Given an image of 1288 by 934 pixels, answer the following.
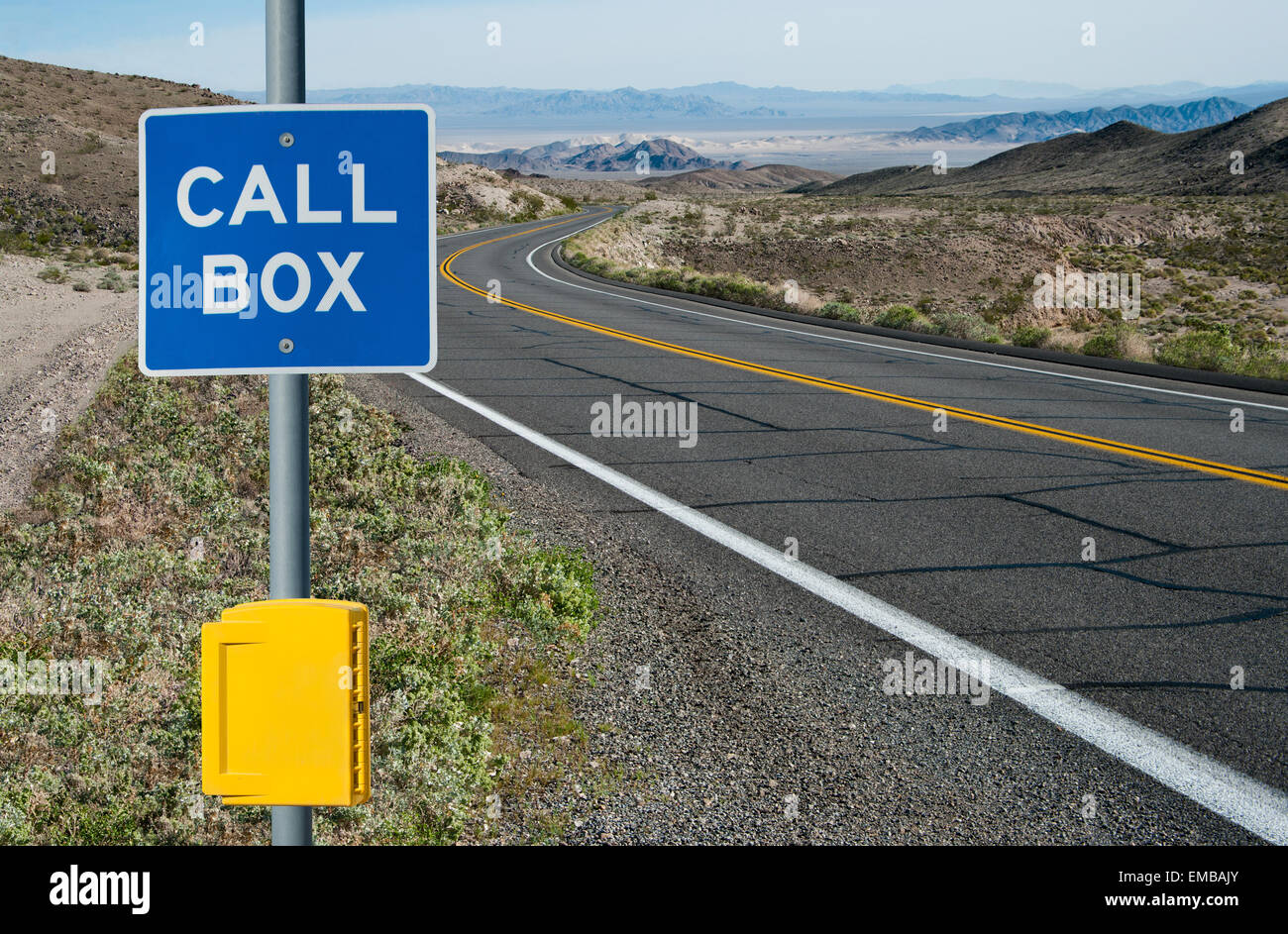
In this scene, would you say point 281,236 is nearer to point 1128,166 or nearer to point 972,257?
point 972,257

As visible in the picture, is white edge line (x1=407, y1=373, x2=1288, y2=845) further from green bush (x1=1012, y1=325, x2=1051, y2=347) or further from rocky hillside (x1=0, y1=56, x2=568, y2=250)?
rocky hillside (x1=0, y1=56, x2=568, y2=250)

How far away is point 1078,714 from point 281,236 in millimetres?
3665

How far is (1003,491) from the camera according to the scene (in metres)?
8.20

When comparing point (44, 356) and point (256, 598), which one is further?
point (44, 356)

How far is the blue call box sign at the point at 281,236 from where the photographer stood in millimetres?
2541

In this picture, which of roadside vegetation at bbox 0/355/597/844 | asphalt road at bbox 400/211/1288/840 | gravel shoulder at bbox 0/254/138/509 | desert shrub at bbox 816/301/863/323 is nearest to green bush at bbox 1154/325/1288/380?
asphalt road at bbox 400/211/1288/840

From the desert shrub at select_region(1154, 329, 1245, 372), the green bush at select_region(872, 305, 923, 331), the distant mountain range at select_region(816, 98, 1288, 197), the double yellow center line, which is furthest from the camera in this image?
the distant mountain range at select_region(816, 98, 1288, 197)

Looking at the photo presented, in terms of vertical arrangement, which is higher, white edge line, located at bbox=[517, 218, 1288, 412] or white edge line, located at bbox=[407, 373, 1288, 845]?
white edge line, located at bbox=[517, 218, 1288, 412]

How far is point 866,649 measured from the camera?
5168 millimetres

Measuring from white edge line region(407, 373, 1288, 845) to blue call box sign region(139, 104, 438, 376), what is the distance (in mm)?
3191

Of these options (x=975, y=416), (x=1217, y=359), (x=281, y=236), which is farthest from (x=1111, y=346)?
(x=281, y=236)

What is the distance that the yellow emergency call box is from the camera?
98.7 inches

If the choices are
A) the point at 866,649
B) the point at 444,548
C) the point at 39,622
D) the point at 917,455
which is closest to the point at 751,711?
the point at 866,649
